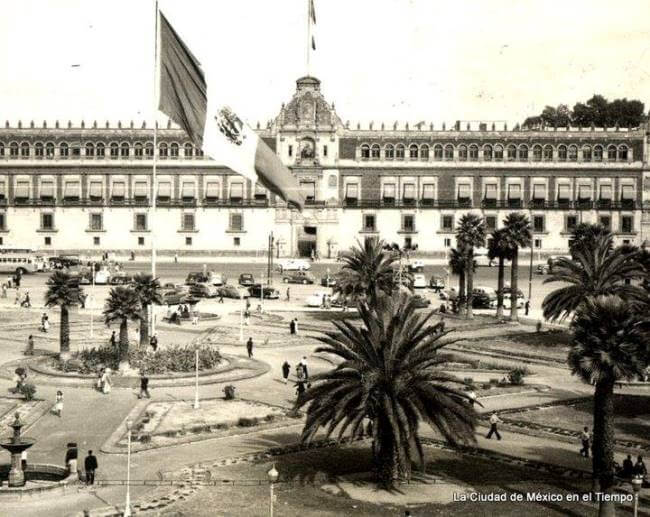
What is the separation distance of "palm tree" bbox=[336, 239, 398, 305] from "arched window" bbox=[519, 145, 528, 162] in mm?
52422

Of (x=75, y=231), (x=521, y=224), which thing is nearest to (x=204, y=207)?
(x=75, y=231)

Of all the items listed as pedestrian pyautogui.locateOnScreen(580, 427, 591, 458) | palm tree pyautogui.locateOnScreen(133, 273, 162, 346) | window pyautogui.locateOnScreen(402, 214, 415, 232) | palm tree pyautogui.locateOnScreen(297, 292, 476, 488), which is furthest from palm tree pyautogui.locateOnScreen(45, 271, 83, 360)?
window pyautogui.locateOnScreen(402, 214, 415, 232)

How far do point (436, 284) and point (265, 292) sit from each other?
17.2 meters

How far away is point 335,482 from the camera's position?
86.4 ft

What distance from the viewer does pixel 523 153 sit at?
105938 millimetres

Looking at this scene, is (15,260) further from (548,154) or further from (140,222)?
(548,154)

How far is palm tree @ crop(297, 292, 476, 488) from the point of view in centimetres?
2495

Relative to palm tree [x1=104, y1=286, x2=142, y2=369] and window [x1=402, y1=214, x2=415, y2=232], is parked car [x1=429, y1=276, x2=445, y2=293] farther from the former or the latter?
palm tree [x1=104, y1=286, x2=142, y2=369]

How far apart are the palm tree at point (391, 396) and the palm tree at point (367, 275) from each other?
30242 mm

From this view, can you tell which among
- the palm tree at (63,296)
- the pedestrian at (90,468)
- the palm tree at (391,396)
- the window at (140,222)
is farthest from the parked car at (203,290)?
the palm tree at (391,396)

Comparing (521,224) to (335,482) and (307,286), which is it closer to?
(307,286)

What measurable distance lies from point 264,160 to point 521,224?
4080 cm

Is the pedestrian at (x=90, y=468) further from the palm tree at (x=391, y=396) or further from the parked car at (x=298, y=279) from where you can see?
the parked car at (x=298, y=279)

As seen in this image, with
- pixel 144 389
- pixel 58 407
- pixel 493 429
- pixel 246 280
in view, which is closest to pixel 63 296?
pixel 144 389
